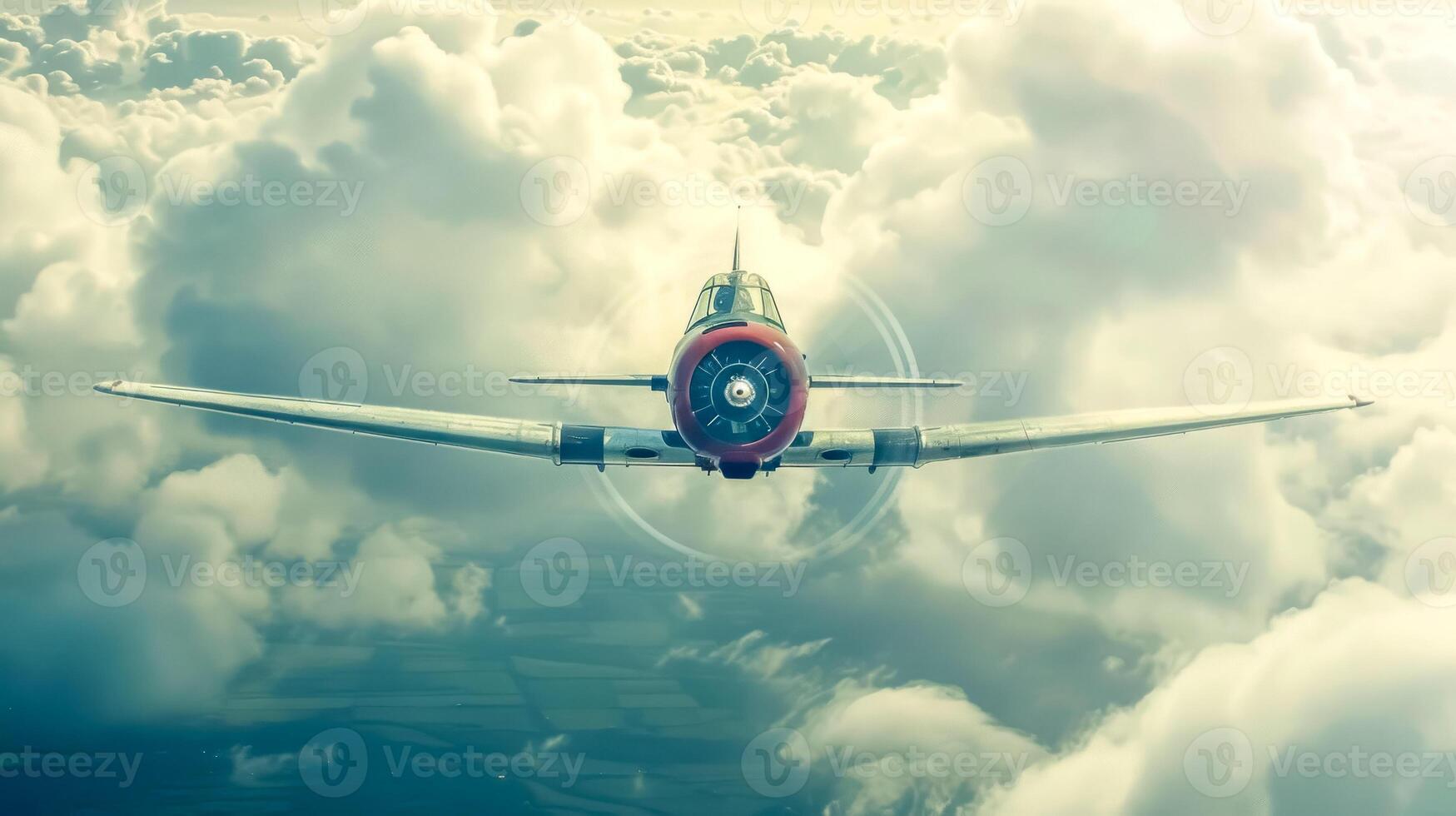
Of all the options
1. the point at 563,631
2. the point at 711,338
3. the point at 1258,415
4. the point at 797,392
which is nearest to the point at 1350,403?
the point at 1258,415

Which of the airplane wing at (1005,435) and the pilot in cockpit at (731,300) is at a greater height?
the pilot in cockpit at (731,300)

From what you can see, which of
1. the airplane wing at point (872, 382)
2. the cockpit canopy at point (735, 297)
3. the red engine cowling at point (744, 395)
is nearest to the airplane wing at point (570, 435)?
the airplane wing at point (872, 382)

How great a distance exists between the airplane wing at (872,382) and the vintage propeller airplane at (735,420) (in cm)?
4

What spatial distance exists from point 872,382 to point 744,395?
6.18 m

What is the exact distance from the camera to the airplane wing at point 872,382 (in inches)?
950

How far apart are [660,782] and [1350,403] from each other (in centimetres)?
9325

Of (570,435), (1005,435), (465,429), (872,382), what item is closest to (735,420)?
(570,435)

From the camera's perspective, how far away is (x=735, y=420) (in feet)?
66.2

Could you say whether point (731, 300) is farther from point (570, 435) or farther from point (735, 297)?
point (570, 435)

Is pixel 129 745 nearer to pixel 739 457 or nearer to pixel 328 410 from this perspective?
pixel 328 410

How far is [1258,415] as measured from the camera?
2558 centimetres

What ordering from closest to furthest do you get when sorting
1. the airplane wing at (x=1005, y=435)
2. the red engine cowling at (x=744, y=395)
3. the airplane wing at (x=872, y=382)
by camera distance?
the red engine cowling at (x=744, y=395) < the airplane wing at (x=1005, y=435) < the airplane wing at (x=872, y=382)

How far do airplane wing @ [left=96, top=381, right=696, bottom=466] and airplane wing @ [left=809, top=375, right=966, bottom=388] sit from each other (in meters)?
4.13

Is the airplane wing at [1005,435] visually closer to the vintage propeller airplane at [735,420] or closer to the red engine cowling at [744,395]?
the vintage propeller airplane at [735,420]
